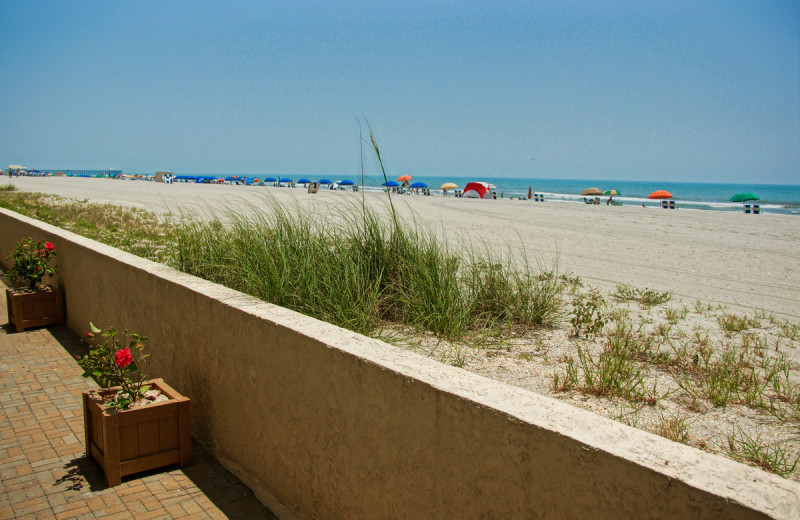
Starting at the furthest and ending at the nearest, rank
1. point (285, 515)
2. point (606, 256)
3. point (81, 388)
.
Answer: point (606, 256)
point (81, 388)
point (285, 515)

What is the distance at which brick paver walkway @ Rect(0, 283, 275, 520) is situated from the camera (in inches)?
114

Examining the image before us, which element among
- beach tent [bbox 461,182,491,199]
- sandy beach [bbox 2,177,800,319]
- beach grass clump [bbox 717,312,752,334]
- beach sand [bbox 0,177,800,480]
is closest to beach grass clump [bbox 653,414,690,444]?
beach sand [bbox 0,177,800,480]

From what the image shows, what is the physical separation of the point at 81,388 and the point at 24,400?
1.28 ft

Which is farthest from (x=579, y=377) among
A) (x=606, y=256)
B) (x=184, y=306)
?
(x=606, y=256)

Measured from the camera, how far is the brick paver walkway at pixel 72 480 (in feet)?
9.47

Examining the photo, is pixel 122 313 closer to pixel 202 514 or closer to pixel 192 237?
pixel 192 237

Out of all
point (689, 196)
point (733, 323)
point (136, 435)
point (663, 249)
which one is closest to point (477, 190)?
point (663, 249)

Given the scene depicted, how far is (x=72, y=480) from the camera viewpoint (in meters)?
3.15

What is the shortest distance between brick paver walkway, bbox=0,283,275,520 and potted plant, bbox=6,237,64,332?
1.81 meters

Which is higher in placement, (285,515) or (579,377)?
(579,377)

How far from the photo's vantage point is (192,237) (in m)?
5.30

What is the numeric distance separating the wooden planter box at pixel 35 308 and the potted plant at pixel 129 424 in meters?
3.22

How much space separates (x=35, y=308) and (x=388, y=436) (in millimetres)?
5428

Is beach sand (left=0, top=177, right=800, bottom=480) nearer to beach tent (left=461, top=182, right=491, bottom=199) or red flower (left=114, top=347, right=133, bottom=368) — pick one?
red flower (left=114, top=347, right=133, bottom=368)
